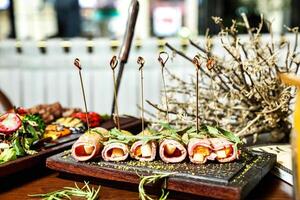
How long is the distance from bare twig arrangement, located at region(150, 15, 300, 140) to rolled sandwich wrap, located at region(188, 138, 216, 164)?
0.66ft

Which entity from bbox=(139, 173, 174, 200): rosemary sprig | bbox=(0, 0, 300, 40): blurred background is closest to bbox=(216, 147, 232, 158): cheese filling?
bbox=(139, 173, 174, 200): rosemary sprig

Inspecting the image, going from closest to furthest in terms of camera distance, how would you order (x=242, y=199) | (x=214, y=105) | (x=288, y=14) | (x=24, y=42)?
(x=242, y=199) < (x=214, y=105) < (x=24, y=42) < (x=288, y=14)

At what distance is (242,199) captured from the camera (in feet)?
2.80

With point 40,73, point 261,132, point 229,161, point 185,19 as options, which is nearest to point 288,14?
point 185,19

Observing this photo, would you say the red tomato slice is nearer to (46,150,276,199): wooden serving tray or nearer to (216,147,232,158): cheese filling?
(46,150,276,199): wooden serving tray

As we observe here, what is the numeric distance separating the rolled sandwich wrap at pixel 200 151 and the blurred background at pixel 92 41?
7.04 feet

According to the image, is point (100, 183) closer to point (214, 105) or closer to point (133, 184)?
point (133, 184)

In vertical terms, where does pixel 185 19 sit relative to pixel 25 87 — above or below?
above

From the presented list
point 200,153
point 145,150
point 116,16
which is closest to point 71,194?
point 145,150

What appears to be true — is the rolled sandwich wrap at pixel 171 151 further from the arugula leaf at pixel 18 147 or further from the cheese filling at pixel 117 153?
the arugula leaf at pixel 18 147

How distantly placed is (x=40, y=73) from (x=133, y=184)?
2.61m

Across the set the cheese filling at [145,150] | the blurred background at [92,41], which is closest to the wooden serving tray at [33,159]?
the cheese filling at [145,150]

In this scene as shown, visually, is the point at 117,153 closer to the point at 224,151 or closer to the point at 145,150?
the point at 145,150

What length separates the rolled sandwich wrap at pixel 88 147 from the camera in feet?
3.37
